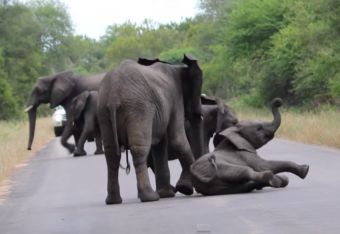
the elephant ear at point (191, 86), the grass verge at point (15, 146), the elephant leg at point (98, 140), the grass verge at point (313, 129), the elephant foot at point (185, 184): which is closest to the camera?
the elephant foot at point (185, 184)

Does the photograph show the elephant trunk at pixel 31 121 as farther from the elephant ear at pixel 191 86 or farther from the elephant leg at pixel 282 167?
the elephant leg at pixel 282 167

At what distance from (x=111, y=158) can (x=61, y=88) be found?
17.6 metres

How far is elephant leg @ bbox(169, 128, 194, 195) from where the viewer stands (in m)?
15.9

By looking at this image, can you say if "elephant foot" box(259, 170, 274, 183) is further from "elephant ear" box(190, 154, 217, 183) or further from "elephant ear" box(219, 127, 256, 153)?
"elephant ear" box(219, 127, 256, 153)

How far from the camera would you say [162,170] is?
15992 millimetres

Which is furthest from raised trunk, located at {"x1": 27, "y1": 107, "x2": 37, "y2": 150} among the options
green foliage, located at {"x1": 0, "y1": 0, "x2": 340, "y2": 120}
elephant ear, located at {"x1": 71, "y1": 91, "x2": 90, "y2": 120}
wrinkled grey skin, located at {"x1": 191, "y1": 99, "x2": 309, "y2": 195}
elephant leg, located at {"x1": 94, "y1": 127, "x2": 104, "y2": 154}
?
wrinkled grey skin, located at {"x1": 191, "y1": 99, "x2": 309, "y2": 195}

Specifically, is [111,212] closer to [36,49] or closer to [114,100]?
[114,100]

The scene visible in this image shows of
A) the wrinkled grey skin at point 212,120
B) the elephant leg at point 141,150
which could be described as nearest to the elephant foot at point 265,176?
the elephant leg at point 141,150

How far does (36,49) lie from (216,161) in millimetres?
60756

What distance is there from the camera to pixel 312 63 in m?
41.3

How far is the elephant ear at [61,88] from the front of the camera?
32.7 metres

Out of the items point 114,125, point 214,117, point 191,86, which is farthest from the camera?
point 214,117

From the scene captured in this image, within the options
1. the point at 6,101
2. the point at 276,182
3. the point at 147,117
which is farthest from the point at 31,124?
the point at 6,101

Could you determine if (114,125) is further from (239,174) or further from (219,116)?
(219,116)
